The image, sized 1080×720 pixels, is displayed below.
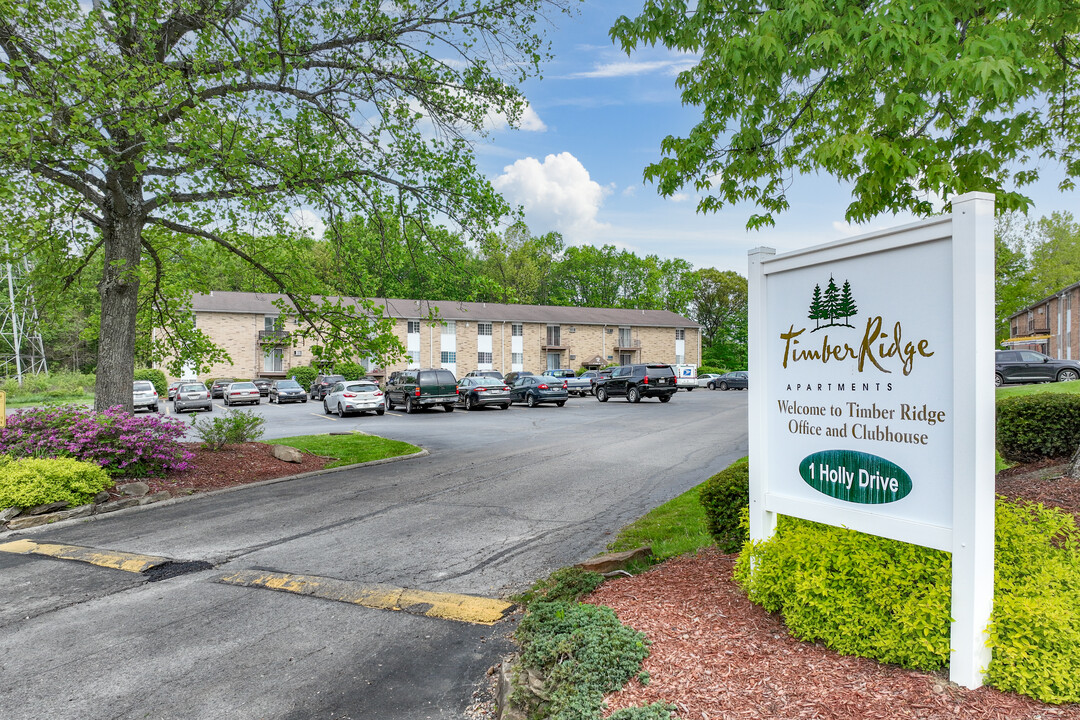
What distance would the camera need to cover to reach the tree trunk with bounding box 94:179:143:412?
10.9 metres

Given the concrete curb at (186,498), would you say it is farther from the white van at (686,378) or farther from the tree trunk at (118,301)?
the white van at (686,378)

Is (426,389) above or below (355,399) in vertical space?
above

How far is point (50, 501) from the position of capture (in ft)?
26.5

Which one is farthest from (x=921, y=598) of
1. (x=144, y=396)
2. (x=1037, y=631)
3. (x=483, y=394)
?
(x=144, y=396)

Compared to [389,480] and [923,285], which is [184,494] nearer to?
[389,480]

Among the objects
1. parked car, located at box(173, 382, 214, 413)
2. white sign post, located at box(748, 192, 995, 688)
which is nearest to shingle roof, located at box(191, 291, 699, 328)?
parked car, located at box(173, 382, 214, 413)

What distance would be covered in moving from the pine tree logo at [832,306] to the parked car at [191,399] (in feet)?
107

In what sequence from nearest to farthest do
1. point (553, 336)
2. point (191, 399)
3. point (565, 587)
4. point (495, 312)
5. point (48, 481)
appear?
point (565, 587), point (48, 481), point (191, 399), point (495, 312), point (553, 336)

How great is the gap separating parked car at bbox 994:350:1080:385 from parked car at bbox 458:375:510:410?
22197 mm

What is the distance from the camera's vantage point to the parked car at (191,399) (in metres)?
30.2

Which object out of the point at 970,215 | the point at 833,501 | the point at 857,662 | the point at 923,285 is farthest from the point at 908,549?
the point at 970,215

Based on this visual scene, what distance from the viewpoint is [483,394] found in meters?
28.7

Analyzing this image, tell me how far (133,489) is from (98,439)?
111 centimetres

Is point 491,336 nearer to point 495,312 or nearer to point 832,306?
point 495,312
